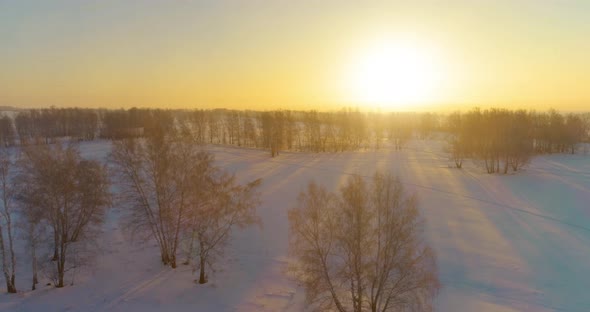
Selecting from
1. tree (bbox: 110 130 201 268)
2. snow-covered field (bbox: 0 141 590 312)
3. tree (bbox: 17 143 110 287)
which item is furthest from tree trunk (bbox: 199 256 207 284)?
tree (bbox: 17 143 110 287)

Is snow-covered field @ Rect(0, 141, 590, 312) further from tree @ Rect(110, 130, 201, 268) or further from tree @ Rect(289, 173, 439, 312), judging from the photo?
tree @ Rect(289, 173, 439, 312)

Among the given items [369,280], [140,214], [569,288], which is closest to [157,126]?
[140,214]

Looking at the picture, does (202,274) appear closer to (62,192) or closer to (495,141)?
(62,192)

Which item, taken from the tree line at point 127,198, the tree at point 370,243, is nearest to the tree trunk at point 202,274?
the tree line at point 127,198

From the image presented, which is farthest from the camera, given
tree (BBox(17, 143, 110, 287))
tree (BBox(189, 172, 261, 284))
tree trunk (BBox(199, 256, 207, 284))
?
tree trunk (BBox(199, 256, 207, 284))

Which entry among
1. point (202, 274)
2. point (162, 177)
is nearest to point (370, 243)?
point (202, 274)

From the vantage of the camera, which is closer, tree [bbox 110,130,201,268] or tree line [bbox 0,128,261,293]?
tree line [bbox 0,128,261,293]

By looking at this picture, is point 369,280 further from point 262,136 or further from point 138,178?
point 262,136
